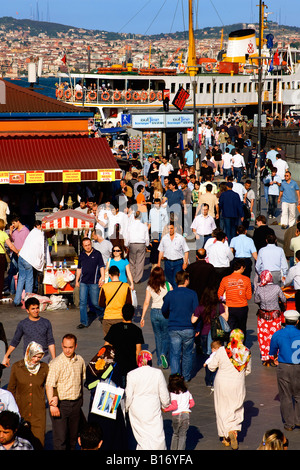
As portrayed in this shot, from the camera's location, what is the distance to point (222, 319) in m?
11.1

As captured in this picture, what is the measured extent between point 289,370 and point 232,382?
0.82 m

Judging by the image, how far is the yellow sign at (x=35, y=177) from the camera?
71.5ft

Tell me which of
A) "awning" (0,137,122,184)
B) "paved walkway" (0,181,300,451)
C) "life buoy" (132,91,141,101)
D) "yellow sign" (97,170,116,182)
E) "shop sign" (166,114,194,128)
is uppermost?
"life buoy" (132,91,141,101)

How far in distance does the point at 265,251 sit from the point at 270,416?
4092 mm

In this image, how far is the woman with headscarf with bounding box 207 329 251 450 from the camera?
30.1ft

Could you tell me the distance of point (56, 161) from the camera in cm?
2269

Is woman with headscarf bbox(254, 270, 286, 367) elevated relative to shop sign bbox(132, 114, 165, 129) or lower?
lower

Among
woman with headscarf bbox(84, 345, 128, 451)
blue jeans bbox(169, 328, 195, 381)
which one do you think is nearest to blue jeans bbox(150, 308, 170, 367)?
blue jeans bbox(169, 328, 195, 381)

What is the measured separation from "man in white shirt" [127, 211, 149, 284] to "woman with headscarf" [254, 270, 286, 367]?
5.28 meters

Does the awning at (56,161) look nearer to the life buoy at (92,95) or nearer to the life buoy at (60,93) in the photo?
the life buoy at (92,95)

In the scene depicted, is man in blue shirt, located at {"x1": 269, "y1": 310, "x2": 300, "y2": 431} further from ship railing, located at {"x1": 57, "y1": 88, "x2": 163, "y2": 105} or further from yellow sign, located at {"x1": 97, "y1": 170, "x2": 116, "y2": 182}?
ship railing, located at {"x1": 57, "y1": 88, "x2": 163, "y2": 105}

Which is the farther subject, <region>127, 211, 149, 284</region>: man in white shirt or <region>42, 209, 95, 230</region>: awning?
<region>127, 211, 149, 284</region>: man in white shirt
